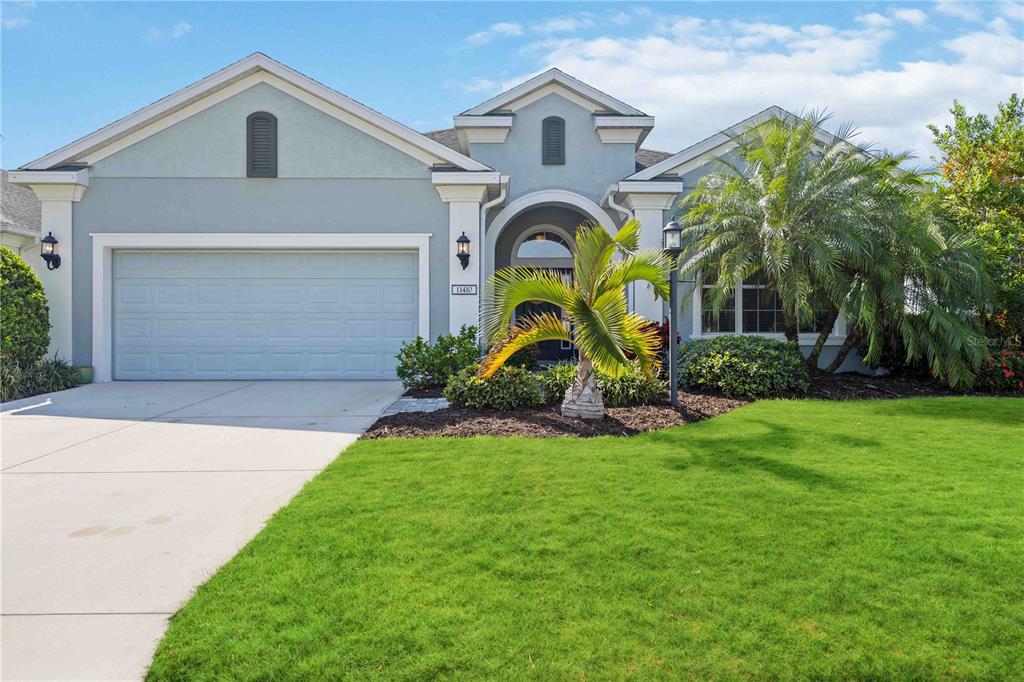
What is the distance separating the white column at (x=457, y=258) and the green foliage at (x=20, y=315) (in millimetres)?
7198

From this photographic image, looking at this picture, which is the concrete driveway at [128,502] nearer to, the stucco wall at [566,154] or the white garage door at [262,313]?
the white garage door at [262,313]

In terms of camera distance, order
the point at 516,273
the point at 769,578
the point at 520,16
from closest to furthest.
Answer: the point at 769,578 < the point at 516,273 < the point at 520,16

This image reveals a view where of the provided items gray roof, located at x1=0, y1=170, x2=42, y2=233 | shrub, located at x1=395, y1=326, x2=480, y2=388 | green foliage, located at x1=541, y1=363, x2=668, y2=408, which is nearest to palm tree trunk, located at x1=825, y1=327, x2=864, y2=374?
green foliage, located at x1=541, y1=363, x2=668, y2=408

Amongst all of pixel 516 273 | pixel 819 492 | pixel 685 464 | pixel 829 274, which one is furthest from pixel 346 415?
pixel 829 274

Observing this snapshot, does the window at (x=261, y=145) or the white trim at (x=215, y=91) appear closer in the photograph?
the white trim at (x=215, y=91)

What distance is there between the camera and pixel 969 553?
376cm

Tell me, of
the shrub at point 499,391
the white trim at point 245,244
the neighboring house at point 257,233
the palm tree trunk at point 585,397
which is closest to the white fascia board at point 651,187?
the neighboring house at point 257,233

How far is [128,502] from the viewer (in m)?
4.93

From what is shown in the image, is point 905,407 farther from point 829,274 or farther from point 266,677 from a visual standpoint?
point 266,677

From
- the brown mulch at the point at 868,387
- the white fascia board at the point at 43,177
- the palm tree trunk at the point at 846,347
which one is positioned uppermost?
the white fascia board at the point at 43,177

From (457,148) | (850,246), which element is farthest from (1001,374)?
(457,148)

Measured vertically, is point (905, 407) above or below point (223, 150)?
below

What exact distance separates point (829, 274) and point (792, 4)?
4289 millimetres

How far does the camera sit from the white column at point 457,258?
11805mm
